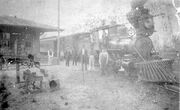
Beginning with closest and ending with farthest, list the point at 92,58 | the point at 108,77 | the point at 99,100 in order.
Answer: the point at 99,100
the point at 108,77
the point at 92,58

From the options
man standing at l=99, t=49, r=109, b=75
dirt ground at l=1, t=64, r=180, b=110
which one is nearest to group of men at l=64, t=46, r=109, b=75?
man standing at l=99, t=49, r=109, b=75

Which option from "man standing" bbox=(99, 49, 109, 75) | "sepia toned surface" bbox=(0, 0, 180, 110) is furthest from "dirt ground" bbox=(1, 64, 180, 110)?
"man standing" bbox=(99, 49, 109, 75)

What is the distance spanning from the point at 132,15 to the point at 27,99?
6.08m

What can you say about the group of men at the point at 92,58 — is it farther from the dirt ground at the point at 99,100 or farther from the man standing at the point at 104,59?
the dirt ground at the point at 99,100

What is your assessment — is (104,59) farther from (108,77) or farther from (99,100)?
(99,100)

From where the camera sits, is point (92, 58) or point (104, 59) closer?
point (104, 59)

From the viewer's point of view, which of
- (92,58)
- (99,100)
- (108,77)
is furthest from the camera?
(92,58)

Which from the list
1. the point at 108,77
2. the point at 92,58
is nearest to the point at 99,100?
the point at 108,77

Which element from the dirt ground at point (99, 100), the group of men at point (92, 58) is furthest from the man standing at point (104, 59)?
the dirt ground at point (99, 100)

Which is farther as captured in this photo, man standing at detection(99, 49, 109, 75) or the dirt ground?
man standing at detection(99, 49, 109, 75)

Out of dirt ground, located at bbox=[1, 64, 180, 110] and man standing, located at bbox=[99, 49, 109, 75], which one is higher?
man standing, located at bbox=[99, 49, 109, 75]

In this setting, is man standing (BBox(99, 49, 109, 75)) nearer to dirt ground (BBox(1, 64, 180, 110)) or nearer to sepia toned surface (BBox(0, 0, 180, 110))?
sepia toned surface (BBox(0, 0, 180, 110))

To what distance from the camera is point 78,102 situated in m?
4.74

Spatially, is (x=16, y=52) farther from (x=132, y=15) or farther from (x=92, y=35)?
(x=132, y=15)
